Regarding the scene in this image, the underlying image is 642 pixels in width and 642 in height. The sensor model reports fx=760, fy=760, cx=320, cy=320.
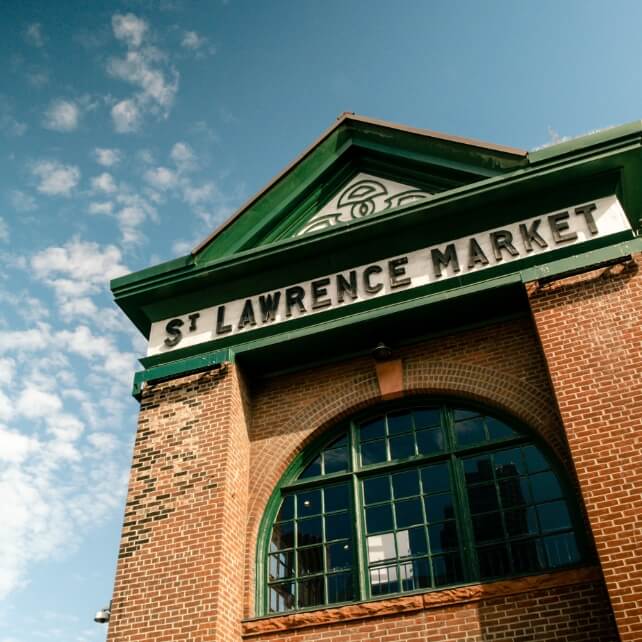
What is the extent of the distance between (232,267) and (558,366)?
16.9 feet

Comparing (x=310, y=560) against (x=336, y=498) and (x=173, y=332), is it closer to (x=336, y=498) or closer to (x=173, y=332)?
(x=336, y=498)

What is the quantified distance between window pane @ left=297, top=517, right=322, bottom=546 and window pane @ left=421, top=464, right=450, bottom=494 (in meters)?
1.53

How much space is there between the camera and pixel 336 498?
1030 cm

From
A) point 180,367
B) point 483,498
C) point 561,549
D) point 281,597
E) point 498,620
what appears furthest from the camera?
point 180,367

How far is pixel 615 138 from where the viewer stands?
1025cm

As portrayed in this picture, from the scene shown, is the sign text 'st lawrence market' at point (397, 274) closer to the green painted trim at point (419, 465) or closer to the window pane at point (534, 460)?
the green painted trim at point (419, 465)

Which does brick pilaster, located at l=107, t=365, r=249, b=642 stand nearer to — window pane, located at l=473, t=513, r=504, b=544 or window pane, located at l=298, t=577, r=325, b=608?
window pane, located at l=298, t=577, r=325, b=608

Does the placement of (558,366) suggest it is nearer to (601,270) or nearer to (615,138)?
(601,270)

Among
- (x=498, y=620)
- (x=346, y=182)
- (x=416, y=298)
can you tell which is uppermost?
(x=346, y=182)

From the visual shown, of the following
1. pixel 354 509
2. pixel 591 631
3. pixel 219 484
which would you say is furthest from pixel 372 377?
pixel 591 631

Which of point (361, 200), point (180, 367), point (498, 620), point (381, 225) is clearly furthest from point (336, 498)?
point (361, 200)

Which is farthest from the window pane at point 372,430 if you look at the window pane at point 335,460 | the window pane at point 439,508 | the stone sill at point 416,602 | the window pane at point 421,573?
the stone sill at point 416,602

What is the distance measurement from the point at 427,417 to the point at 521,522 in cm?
200

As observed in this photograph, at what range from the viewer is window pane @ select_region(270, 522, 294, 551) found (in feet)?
33.6
